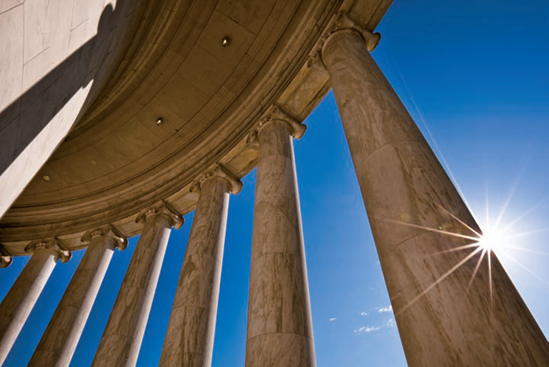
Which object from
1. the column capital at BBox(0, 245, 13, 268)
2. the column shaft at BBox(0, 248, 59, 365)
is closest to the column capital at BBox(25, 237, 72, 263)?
the column shaft at BBox(0, 248, 59, 365)

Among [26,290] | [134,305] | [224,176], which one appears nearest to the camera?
[134,305]

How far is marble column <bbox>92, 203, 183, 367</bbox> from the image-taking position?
65.6 meters

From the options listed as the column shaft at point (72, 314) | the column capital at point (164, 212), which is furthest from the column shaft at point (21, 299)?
the column capital at point (164, 212)

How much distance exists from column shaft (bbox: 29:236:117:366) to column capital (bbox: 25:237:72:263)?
958 inches

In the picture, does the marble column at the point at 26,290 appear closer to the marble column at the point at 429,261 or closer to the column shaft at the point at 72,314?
the column shaft at the point at 72,314

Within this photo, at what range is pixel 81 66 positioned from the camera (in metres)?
41.8

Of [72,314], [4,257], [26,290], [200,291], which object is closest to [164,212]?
[72,314]

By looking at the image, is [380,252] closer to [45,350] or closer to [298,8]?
[298,8]

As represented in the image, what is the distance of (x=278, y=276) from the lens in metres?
44.0

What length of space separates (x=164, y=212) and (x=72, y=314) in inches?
1450

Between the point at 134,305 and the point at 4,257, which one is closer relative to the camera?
the point at 134,305

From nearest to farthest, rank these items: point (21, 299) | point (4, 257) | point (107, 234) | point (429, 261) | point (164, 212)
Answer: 1. point (429, 261)
2. point (164, 212)
3. point (21, 299)
4. point (107, 234)
5. point (4, 257)

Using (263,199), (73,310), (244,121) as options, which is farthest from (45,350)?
(244,121)

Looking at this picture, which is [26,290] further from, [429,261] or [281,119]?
[429,261]
